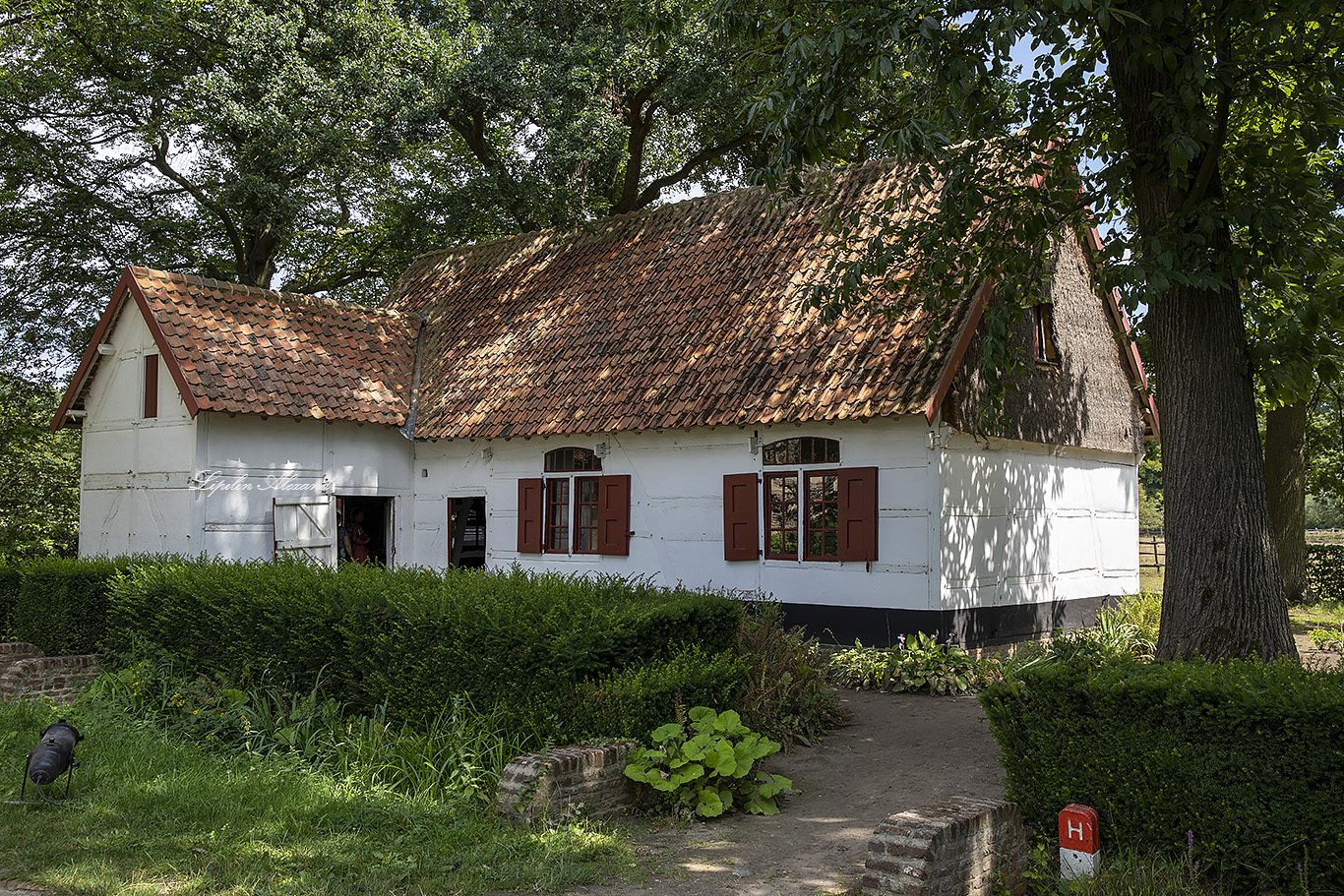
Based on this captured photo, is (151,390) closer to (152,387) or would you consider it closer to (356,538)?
(152,387)

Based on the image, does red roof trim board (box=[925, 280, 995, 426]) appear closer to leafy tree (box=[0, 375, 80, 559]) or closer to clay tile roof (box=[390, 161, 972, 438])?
clay tile roof (box=[390, 161, 972, 438])

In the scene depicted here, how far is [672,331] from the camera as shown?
1488 centimetres

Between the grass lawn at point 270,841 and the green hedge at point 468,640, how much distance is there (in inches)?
33.5

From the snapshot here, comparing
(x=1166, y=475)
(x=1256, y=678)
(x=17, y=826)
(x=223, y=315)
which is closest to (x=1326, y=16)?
(x=1166, y=475)

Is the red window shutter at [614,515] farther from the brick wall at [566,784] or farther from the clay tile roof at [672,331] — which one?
the brick wall at [566,784]

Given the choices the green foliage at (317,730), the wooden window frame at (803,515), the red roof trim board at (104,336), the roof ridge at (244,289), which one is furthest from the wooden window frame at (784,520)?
the roof ridge at (244,289)

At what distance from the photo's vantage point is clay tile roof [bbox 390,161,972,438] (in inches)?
480

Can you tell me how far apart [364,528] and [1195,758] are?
1483cm

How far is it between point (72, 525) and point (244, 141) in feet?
32.5

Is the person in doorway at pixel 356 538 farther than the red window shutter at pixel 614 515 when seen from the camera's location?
Yes

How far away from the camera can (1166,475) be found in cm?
778

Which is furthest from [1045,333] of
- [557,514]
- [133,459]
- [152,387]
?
[133,459]

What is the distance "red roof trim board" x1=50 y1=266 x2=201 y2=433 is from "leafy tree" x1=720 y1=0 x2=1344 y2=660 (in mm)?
9717

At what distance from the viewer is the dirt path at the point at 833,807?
18.2 ft
